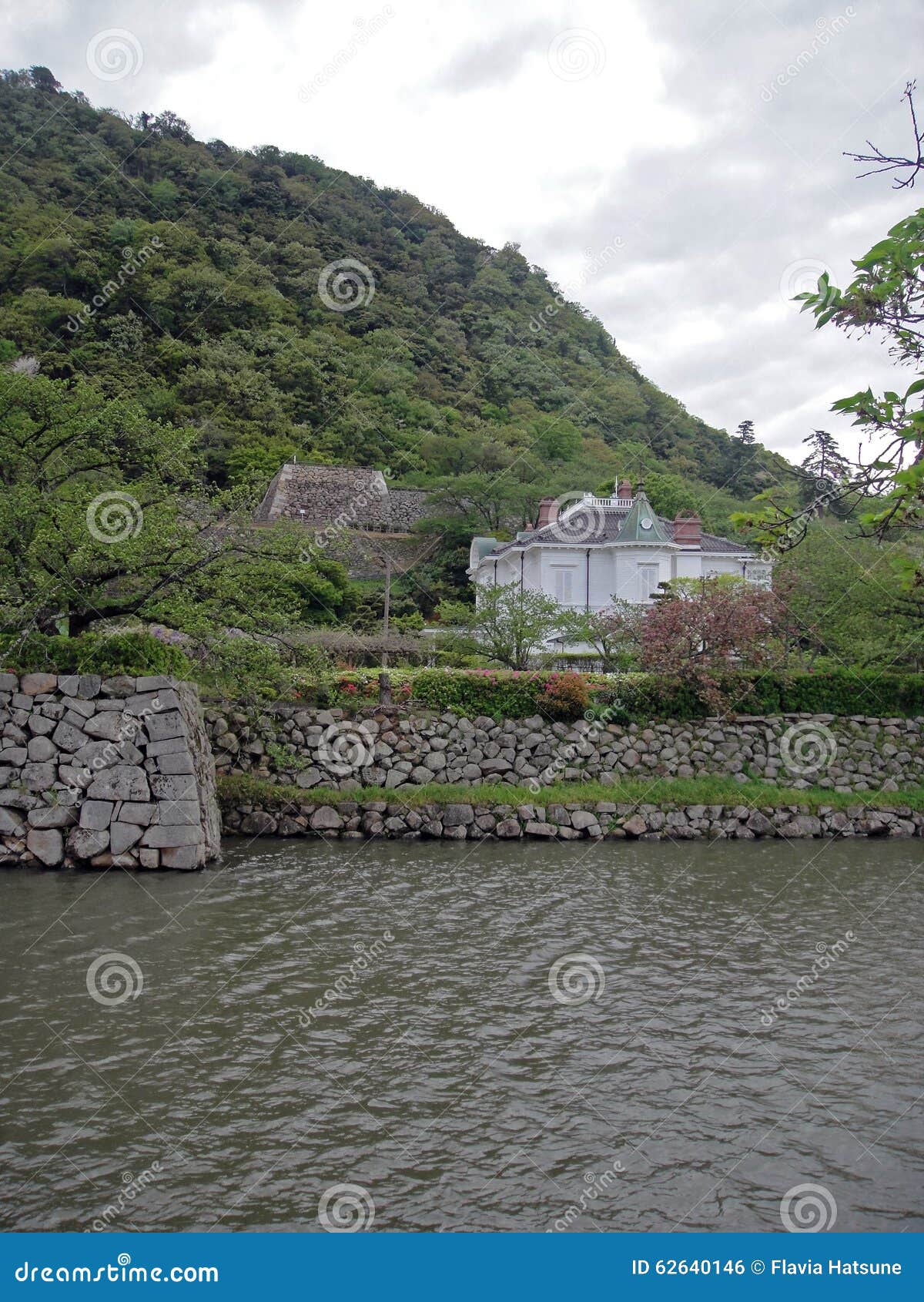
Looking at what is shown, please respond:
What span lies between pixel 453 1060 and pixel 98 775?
8.45m

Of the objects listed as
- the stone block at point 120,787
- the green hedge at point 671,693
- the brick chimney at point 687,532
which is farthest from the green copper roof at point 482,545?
the stone block at point 120,787

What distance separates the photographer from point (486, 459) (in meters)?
49.7

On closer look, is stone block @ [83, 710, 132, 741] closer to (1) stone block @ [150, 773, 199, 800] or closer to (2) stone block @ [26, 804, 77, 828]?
(1) stone block @ [150, 773, 199, 800]

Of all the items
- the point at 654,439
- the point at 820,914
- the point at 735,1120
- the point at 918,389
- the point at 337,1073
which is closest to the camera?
the point at 918,389

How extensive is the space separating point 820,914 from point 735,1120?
21.0 feet

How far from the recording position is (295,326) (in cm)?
6250

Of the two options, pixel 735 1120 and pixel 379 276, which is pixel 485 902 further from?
pixel 379 276

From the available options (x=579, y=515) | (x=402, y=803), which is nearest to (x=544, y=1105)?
(x=402, y=803)

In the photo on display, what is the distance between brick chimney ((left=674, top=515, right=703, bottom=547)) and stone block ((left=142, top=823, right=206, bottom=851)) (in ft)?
90.5

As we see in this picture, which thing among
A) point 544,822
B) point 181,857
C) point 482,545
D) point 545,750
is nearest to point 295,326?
point 482,545

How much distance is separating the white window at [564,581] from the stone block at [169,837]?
2458 cm

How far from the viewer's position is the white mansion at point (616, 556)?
116 ft

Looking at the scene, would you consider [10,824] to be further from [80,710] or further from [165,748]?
[165,748]

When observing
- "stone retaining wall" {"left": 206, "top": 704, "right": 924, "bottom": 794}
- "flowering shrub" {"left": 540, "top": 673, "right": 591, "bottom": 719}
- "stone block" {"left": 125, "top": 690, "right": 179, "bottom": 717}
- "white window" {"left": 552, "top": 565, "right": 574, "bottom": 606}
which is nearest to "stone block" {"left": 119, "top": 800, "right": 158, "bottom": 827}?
"stone block" {"left": 125, "top": 690, "right": 179, "bottom": 717}
